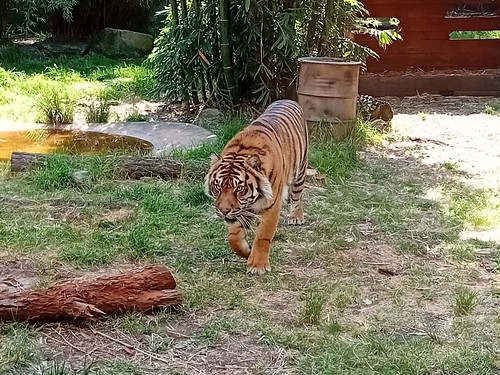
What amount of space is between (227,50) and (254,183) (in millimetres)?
3936

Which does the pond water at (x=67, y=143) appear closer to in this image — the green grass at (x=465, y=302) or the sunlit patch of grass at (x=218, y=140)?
the sunlit patch of grass at (x=218, y=140)

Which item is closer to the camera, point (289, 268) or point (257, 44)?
point (289, 268)

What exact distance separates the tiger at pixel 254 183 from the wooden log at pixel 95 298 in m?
0.50

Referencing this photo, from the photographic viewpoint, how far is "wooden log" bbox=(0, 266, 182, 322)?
2.98 m

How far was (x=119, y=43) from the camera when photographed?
12461 mm

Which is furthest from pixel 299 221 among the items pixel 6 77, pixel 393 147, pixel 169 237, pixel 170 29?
pixel 6 77

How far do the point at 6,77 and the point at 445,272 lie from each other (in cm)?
694

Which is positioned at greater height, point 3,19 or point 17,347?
point 3,19

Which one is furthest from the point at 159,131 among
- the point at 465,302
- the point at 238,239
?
the point at 465,302

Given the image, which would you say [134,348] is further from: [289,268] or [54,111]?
[54,111]

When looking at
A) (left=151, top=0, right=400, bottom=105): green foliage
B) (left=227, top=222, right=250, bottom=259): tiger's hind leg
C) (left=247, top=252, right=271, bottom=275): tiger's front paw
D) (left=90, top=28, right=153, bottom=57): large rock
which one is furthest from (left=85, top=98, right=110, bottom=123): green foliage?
(left=90, top=28, right=153, bottom=57): large rock

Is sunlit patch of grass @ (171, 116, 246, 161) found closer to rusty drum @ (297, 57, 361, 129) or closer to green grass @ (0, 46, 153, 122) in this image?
rusty drum @ (297, 57, 361, 129)

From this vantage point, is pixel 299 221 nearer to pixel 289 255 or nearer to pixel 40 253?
pixel 289 255

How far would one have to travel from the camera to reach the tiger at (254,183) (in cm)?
355
